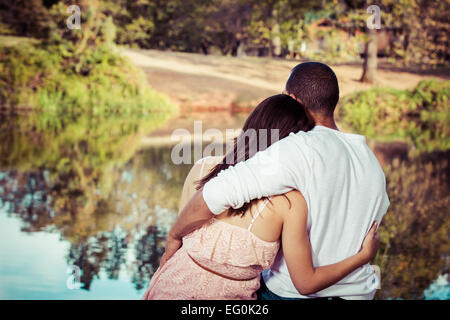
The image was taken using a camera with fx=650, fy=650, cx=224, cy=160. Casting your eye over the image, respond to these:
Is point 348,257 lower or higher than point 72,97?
higher

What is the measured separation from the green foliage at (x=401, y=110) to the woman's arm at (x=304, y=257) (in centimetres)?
1169

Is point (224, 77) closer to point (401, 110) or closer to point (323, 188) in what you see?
point (401, 110)

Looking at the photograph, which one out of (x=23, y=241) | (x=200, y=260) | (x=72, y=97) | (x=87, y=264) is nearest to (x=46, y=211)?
(x=23, y=241)

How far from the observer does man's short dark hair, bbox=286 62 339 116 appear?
5.87 ft

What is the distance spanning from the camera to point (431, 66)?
23562 mm

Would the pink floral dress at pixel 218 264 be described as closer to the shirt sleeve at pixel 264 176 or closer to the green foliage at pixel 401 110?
the shirt sleeve at pixel 264 176

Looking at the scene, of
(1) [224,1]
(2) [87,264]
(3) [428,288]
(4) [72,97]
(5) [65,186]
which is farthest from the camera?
(1) [224,1]

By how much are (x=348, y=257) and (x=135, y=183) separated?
5759 mm

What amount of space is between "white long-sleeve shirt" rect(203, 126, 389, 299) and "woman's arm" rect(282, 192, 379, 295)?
0.09ft

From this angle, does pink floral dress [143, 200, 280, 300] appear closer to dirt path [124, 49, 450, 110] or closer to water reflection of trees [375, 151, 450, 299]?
water reflection of trees [375, 151, 450, 299]

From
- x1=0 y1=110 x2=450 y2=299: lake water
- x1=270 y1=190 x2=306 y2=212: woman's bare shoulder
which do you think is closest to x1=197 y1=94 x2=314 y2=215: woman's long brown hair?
x1=270 y1=190 x2=306 y2=212: woman's bare shoulder

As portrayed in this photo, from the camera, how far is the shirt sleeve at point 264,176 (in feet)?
5.12

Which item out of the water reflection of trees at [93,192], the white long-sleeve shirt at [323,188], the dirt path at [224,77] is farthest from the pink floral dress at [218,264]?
the dirt path at [224,77]

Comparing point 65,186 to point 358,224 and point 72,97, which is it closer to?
point 358,224
